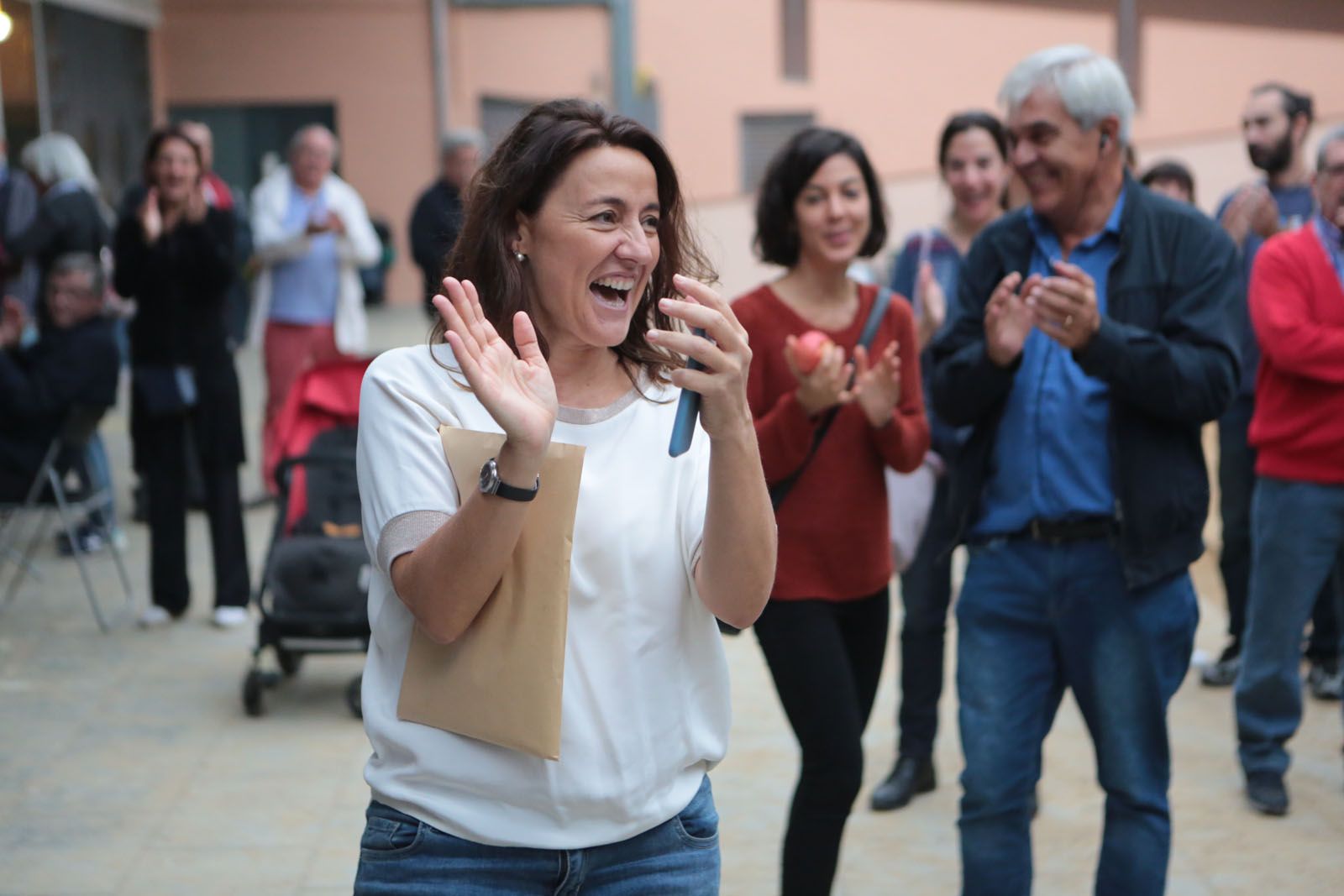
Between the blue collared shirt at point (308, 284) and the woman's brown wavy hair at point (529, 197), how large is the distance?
6270mm

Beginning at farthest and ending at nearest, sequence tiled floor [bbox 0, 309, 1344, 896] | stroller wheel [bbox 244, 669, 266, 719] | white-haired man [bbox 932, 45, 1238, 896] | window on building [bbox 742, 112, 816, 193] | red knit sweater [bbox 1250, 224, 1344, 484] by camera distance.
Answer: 1. window on building [bbox 742, 112, 816, 193]
2. stroller wheel [bbox 244, 669, 266, 719]
3. red knit sweater [bbox 1250, 224, 1344, 484]
4. tiled floor [bbox 0, 309, 1344, 896]
5. white-haired man [bbox 932, 45, 1238, 896]

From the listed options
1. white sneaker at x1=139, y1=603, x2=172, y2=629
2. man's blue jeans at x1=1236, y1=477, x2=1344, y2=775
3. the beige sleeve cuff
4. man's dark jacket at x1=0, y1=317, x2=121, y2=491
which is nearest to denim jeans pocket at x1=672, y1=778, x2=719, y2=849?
the beige sleeve cuff

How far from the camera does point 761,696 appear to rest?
18.6ft

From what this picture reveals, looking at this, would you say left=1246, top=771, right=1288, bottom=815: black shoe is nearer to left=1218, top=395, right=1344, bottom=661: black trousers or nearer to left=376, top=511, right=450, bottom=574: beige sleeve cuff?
left=1218, top=395, right=1344, bottom=661: black trousers

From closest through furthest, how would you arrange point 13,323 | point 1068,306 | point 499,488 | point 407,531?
point 499,488 → point 407,531 → point 1068,306 → point 13,323

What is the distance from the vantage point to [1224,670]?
5691 mm

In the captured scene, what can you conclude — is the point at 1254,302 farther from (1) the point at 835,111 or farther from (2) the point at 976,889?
(1) the point at 835,111

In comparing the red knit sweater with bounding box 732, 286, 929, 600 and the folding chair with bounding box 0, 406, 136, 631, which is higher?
the red knit sweater with bounding box 732, 286, 929, 600

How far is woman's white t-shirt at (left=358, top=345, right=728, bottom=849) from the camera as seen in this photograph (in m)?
2.00

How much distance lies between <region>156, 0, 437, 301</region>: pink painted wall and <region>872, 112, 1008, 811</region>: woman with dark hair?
51.1 feet

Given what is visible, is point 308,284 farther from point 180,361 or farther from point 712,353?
point 712,353

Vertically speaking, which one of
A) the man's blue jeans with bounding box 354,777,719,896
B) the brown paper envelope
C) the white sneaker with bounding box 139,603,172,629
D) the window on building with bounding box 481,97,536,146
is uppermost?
the window on building with bounding box 481,97,536,146

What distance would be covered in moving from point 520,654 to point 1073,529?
4.87ft

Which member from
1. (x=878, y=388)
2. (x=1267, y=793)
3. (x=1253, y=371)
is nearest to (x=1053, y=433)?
(x=878, y=388)
